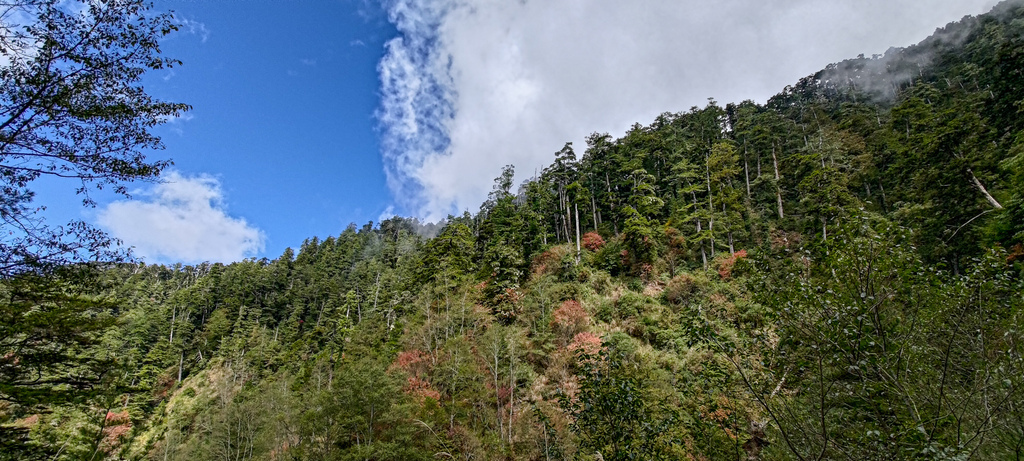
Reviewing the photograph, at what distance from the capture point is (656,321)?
1992 cm

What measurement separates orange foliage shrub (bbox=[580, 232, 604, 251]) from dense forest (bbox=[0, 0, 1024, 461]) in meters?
0.39

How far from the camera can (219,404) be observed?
31172mm

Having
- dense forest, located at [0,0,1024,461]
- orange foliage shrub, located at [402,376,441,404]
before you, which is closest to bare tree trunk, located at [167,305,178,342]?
dense forest, located at [0,0,1024,461]

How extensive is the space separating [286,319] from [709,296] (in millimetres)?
47340

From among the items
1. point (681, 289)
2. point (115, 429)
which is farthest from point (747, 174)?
point (115, 429)

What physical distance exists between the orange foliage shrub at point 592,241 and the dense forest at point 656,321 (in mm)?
386

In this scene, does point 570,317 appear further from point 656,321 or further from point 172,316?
point 172,316

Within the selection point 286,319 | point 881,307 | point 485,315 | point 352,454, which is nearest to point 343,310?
point 286,319

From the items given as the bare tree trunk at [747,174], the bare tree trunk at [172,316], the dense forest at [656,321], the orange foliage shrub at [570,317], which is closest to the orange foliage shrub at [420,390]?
the dense forest at [656,321]

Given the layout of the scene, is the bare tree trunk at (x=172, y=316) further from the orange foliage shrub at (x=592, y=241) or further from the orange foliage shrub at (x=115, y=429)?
the orange foliage shrub at (x=592, y=241)

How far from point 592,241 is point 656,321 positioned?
10.7 metres

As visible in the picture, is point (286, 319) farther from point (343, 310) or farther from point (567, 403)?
point (567, 403)

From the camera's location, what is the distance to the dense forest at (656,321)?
3.97 m

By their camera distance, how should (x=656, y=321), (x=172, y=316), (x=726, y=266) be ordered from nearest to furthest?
A: (x=656, y=321) → (x=726, y=266) → (x=172, y=316)
